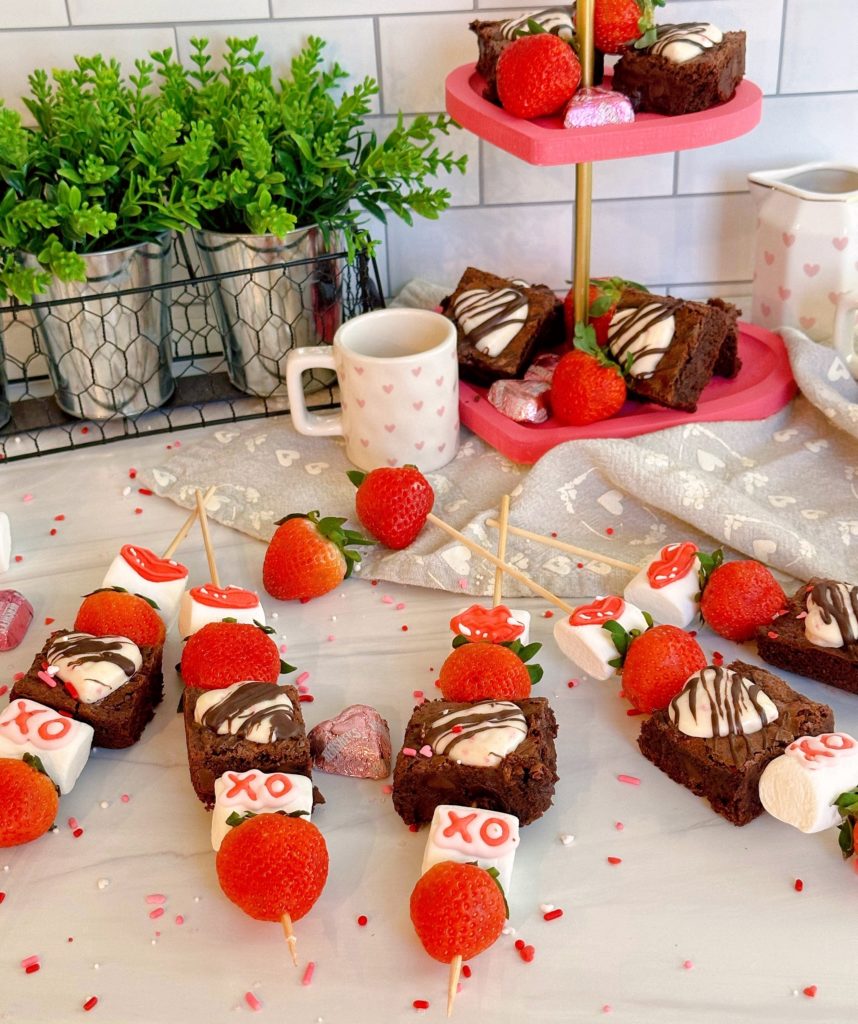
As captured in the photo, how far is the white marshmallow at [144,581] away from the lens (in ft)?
3.47

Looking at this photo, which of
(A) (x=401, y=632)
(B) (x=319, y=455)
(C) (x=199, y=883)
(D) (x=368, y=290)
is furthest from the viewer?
(D) (x=368, y=290)

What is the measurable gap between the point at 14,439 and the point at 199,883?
0.72 meters

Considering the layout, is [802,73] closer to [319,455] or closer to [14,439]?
[319,455]

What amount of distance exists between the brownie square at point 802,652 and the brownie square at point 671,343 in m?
0.31

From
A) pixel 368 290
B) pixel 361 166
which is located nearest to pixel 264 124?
pixel 361 166

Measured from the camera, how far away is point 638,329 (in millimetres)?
1265

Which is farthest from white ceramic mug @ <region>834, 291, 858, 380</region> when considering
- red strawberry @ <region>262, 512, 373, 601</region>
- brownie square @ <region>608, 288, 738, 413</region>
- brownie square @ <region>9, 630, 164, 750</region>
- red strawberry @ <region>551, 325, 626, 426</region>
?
brownie square @ <region>9, 630, 164, 750</region>

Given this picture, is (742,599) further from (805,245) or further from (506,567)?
(805,245)

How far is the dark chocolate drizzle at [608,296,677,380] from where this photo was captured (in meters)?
1.26

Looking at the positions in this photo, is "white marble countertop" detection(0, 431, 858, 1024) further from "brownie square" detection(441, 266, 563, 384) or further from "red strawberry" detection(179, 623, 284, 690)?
"brownie square" detection(441, 266, 563, 384)

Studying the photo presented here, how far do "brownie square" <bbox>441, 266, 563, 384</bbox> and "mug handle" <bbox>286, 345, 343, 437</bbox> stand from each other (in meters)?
0.16

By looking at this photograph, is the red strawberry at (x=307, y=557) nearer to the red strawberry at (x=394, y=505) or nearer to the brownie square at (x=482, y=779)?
the red strawberry at (x=394, y=505)

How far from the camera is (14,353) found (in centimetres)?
152

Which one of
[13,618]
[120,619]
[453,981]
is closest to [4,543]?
[13,618]
